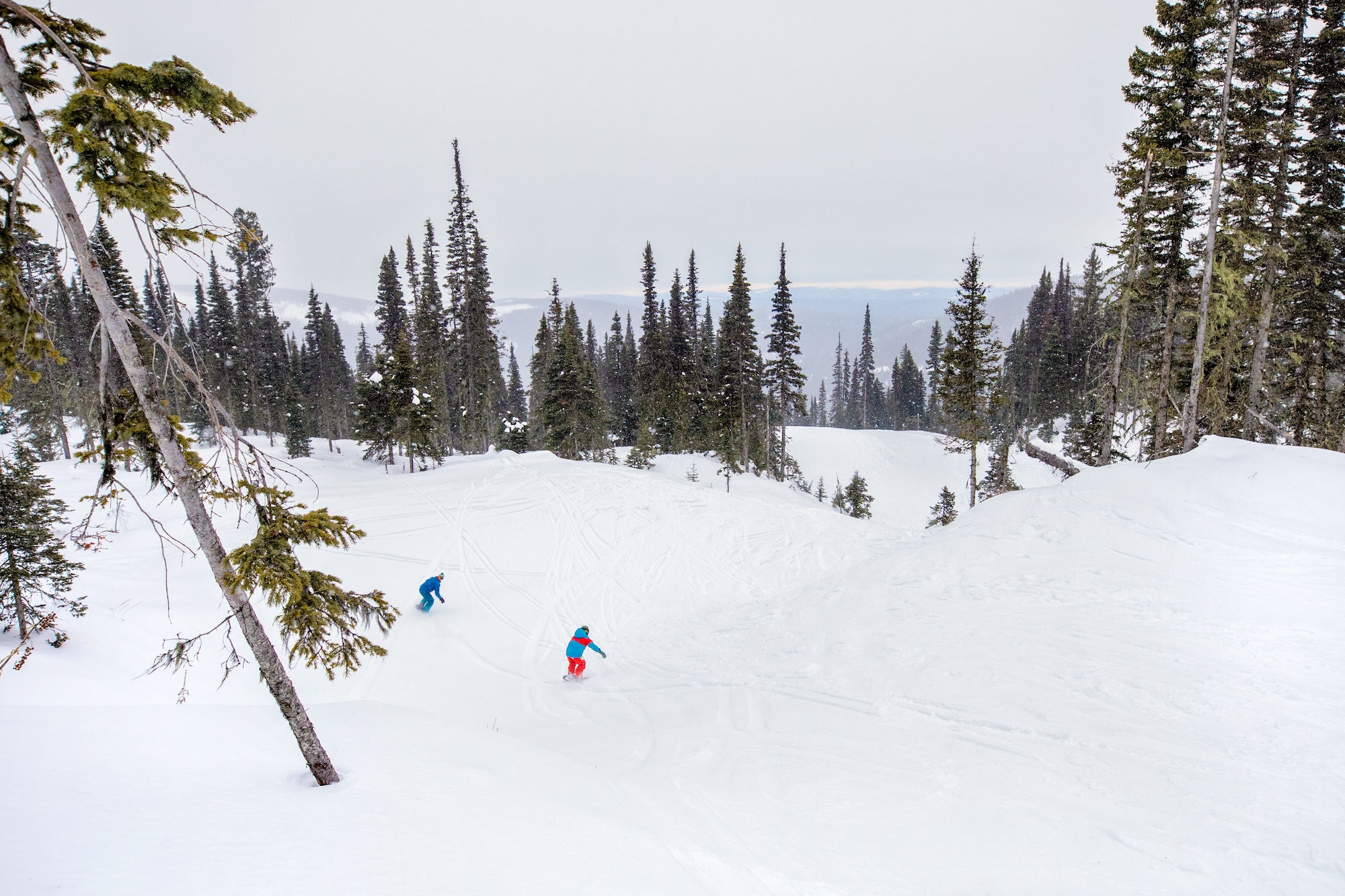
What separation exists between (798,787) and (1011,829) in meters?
2.25

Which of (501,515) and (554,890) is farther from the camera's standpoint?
(501,515)

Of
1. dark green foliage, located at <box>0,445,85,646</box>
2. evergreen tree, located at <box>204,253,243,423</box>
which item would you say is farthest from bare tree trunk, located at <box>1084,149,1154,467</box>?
evergreen tree, located at <box>204,253,243,423</box>

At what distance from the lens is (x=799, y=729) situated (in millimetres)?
8219

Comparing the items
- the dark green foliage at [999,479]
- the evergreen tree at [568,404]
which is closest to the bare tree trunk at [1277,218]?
the dark green foliage at [999,479]

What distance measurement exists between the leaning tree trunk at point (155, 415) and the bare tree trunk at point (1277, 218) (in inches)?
959

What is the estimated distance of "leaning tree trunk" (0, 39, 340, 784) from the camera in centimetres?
425

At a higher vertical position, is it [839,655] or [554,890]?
[554,890]

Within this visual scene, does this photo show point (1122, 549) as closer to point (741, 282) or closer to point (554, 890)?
point (554, 890)

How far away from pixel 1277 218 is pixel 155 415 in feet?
86.4

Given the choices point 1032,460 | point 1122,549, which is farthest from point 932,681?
point 1032,460

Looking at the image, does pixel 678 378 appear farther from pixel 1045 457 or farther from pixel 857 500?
pixel 1045 457

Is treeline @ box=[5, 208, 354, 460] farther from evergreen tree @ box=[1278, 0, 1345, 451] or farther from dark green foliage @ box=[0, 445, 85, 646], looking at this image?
evergreen tree @ box=[1278, 0, 1345, 451]

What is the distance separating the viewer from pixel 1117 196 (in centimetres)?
1830

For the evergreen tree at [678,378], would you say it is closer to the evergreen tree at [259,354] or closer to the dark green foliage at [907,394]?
the evergreen tree at [259,354]
